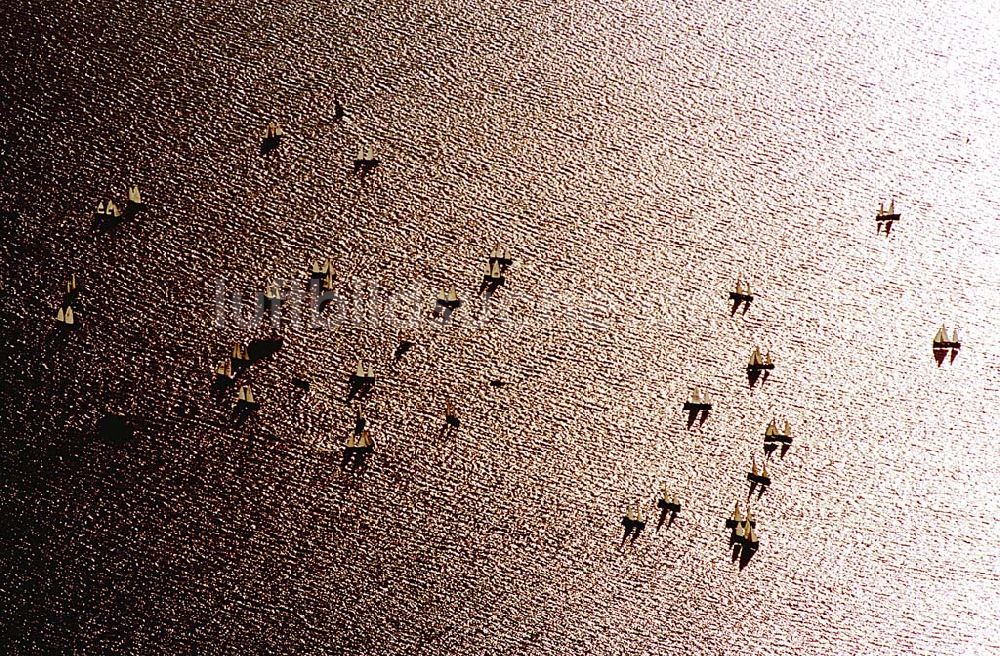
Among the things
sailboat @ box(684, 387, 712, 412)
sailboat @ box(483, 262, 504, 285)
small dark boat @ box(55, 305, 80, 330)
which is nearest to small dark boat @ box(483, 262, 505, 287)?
sailboat @ box(483, 262, 504, 285)

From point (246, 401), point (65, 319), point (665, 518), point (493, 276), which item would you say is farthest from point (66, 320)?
point (665, 518)

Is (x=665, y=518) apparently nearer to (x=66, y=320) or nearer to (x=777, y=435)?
(x=777, y=435)

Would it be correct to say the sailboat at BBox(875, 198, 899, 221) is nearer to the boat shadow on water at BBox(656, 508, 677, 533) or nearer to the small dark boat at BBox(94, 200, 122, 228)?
the boat shadow on water at BBox(656, 508, 677, 533)

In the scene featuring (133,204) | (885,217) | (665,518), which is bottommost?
(665,518)

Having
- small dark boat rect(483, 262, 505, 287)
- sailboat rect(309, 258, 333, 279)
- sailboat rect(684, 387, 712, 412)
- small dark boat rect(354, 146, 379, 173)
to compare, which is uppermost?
small dark boat rect(354, 146, 379, 173)

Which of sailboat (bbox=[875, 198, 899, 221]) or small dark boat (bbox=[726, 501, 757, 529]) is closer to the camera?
small dark boat (bbox=[726, 501, 757, 529])

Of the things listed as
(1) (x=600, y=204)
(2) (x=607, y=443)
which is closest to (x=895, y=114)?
(1) (x=600, y=204)

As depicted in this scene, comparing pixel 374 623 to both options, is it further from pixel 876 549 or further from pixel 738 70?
pixel 738 70

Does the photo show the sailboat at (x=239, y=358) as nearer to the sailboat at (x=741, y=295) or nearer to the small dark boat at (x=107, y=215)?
the small dark boat at (x=107, y=215)
